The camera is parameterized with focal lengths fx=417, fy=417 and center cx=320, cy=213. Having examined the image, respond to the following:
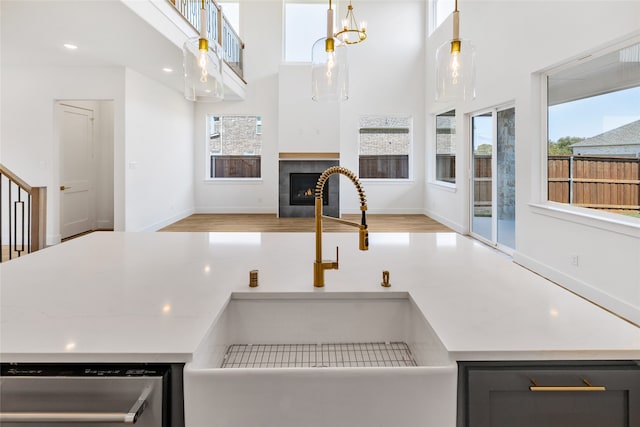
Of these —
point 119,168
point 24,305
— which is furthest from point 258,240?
point 119,168

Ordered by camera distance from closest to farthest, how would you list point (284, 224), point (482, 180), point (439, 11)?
point (482, 180) → point (284, 224) → point (439, 11)

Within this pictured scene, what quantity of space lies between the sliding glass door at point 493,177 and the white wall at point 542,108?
0.23 metres

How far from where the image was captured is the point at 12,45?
15.9 ft

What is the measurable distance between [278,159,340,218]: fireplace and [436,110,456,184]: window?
85.6 inches

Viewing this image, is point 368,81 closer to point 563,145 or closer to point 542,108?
point 542,108

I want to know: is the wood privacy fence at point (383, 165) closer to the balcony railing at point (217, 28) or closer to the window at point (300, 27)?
the window at point (300, 27)

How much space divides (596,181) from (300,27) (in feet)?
24.4

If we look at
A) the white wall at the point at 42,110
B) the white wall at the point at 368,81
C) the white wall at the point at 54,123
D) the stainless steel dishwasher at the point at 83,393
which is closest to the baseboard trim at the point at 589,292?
the stainless steel dishwasher at the point at 83,393

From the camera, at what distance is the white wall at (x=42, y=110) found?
231 inches

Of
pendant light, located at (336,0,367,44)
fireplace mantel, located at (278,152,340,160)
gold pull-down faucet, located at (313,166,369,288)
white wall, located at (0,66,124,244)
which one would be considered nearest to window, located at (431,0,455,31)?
pendant light, located at (336,0,367,44)

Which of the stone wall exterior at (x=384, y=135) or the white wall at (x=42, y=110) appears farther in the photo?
the stone wall exterior at (x=384, y=135)

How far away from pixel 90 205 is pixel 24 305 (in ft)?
23.1

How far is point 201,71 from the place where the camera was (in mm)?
1786

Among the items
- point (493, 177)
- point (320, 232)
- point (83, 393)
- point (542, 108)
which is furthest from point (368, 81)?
point (83, 393)
